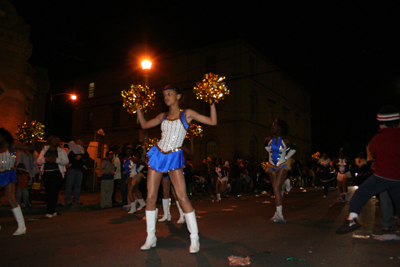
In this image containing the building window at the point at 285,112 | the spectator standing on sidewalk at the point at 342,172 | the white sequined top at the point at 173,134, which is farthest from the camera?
the building window at the point at 285,112

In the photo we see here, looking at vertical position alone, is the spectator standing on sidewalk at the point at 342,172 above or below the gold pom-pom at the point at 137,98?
below

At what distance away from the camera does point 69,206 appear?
1041 centimetres

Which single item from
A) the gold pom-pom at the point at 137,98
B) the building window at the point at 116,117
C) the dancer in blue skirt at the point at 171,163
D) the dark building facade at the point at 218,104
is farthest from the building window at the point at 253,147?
the dancer in blue skirt at the point at 171,163

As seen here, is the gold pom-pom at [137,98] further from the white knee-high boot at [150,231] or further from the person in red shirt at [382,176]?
the person in red shirt at [382,176]

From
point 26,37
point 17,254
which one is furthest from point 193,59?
point 17,254

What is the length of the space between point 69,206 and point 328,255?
8638mm

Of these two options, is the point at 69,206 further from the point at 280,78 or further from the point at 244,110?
the point at 280,78

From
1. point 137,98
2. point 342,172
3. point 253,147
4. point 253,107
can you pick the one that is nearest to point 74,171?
point 137,98

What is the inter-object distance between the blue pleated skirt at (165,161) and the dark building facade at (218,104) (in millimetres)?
22059

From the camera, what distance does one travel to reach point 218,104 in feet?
94.4

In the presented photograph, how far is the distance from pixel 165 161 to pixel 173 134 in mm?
394

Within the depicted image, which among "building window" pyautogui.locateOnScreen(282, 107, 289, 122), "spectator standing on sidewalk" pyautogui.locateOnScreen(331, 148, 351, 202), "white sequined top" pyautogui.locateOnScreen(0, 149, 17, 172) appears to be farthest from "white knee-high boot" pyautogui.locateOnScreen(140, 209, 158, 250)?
"building window" pyautogui.locateOnScreen(282, 107, 289, 122)

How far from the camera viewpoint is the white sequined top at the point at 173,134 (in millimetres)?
4516

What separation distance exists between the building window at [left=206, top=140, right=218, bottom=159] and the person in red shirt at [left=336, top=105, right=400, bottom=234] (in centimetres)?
2688
